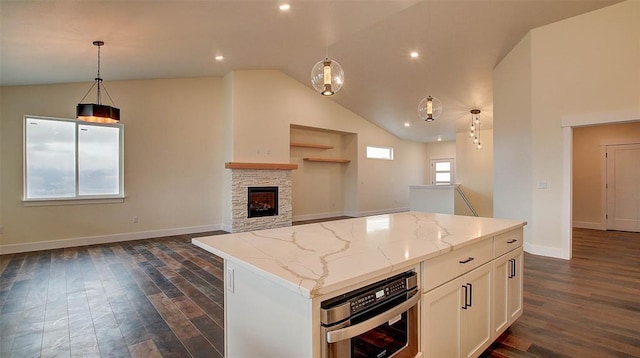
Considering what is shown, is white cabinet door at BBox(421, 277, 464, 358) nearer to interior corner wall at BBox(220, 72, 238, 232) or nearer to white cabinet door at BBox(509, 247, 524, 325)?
white cabinet door at BBox(509, 247, 524, 325)

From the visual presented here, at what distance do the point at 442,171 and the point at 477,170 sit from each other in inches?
91.3

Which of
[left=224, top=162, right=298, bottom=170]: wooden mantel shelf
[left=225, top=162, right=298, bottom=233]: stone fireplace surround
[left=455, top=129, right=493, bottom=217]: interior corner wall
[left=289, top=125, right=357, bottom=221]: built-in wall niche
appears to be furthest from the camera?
[left=455, top=129, right=493, bottom=217]: interior corner wall

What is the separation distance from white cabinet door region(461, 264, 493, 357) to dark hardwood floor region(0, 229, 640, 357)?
0.30 meters

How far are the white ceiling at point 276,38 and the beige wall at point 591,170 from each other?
8.41 ft

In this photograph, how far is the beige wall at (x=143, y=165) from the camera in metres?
4.93

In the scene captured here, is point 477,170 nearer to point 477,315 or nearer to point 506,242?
point 506,242

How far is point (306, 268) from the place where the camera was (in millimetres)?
1203

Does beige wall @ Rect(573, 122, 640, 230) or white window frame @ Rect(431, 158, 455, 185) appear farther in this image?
white window frame @ Rect(431, 158, 455, 185)

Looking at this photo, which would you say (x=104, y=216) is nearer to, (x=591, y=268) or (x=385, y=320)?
(x=385, y=320)

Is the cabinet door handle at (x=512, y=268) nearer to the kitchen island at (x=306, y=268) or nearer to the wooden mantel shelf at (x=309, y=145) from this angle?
the kitchen island at (x=306, y=268)

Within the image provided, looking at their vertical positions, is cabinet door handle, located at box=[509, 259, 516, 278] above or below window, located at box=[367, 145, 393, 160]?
below

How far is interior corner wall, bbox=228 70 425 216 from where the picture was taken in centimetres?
678

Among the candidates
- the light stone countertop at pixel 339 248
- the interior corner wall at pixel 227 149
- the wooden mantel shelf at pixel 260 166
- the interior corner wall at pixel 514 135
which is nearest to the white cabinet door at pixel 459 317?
the light stone countertop at pixel 339 248

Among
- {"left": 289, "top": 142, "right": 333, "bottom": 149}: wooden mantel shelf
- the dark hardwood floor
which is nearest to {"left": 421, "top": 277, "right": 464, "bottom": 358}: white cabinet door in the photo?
the dark hardwood floor
